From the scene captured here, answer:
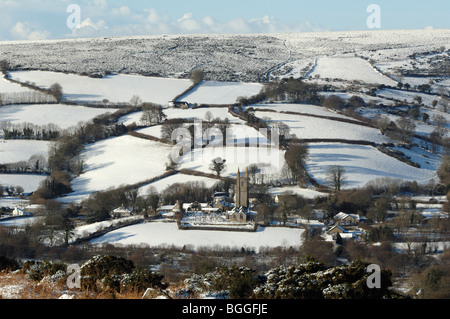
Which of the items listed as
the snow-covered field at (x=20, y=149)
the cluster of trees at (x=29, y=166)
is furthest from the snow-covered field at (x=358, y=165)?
the snow-covered field at (x=20, y=149)

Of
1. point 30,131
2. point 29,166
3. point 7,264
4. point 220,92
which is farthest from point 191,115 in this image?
point 7,264

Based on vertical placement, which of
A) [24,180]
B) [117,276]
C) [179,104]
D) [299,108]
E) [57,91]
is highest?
[57,91]

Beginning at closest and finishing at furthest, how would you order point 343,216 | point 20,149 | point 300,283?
1. point 300,283
2. point 343,216
3. point 20,149

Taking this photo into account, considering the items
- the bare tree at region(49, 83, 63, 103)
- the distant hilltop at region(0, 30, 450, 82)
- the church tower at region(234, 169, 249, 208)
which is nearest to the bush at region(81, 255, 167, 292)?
the church tower at region(234, 169, 249, 208)

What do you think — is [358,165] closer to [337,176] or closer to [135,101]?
[337,176]

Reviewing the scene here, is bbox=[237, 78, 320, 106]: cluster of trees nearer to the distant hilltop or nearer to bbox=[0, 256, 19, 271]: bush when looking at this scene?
the distant hilltop
